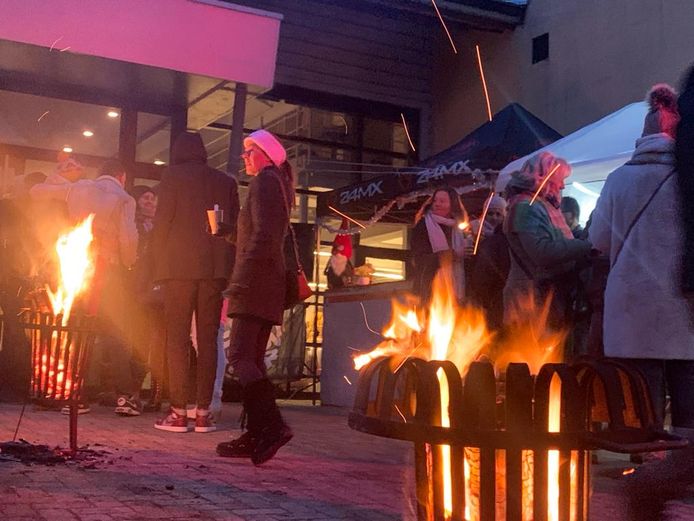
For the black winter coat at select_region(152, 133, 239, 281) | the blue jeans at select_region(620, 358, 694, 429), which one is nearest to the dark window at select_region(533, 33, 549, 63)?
the black winter coat at select_region(152, 133, 239, 281)

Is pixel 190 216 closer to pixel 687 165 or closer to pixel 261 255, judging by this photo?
pixel 261 255

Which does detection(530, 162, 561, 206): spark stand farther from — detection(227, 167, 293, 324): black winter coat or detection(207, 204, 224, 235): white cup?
detection(207, 204, 224, 235): white cup

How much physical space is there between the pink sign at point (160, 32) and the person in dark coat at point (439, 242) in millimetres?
4447

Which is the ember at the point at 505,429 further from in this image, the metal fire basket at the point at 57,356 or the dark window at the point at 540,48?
the dark window at the point at 540,48

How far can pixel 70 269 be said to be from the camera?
491cm

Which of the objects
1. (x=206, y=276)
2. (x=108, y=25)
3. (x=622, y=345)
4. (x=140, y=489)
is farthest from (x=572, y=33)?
(x=140, y=489)

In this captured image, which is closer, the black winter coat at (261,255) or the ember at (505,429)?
the ember at (505,429)

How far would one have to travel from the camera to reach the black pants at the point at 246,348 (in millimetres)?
5105

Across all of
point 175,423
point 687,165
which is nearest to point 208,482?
point 175,423

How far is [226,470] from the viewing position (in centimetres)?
485

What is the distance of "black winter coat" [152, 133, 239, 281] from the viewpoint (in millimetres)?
6234

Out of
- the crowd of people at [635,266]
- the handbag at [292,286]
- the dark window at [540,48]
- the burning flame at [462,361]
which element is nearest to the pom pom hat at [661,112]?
the crowd of people at [635,266]

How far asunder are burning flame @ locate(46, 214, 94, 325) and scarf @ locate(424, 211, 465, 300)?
9.82 ft

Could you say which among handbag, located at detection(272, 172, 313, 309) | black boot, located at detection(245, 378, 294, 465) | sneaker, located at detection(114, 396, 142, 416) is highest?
handbag, located at detection(272, 172, 313, 309)
